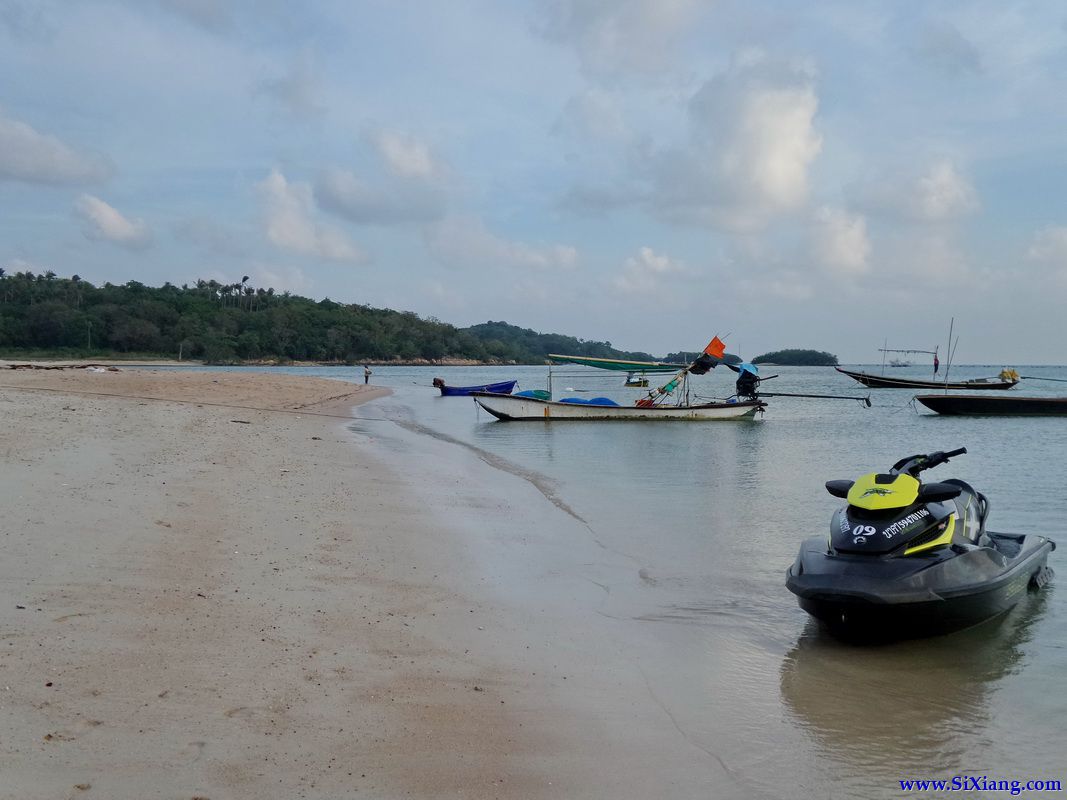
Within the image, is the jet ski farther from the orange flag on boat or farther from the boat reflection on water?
the orange flag on boat

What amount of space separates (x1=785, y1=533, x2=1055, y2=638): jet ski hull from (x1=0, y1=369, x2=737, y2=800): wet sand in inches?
62.5

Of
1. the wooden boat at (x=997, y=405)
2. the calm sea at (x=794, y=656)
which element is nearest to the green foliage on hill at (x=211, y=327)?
the wooden boat at (x=997, y=405)

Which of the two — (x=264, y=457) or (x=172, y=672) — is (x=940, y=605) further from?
(x=264, y=457)

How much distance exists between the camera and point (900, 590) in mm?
5820

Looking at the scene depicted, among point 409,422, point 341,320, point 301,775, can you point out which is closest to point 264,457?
point 301,775

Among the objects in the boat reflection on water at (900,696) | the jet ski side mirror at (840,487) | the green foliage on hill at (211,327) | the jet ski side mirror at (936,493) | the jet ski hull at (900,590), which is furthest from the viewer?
the green foliage on hill at (211,327)

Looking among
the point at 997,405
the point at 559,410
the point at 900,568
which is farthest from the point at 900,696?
the point at 997,405

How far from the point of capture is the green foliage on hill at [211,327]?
99750mm

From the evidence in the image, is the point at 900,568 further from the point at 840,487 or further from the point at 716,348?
the point at 716,348

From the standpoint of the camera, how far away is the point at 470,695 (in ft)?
15.3

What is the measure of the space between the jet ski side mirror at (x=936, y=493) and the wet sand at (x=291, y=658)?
105 inches

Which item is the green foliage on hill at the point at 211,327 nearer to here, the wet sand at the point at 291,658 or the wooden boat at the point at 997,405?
the wooden boat at the point at 997,405

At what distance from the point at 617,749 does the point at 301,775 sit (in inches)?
62.1

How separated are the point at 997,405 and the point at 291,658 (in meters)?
36.6
